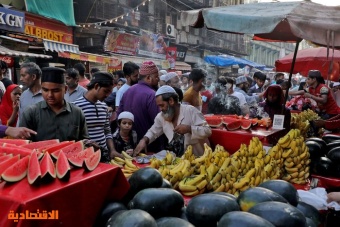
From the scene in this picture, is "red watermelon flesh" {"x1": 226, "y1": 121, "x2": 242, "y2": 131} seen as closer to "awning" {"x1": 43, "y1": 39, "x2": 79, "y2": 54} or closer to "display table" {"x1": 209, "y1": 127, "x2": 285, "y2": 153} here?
"display table" {"x1": 209, "y1": 127, "x2": 285, "y2": 153}

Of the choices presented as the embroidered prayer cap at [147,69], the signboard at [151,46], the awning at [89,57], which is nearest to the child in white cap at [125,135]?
the embroidered prayer cap at [147,69]

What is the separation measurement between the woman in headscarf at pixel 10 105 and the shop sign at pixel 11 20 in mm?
5986

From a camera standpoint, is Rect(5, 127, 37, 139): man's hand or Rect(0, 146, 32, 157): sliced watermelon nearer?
Rect(0, 146, 32, 157): sliced watermelon

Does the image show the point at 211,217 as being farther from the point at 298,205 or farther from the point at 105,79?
the point at 105,79

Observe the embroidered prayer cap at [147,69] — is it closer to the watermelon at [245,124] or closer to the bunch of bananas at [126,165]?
the bunch of bananas at [126,165]

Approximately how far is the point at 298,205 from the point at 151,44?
71.7ft

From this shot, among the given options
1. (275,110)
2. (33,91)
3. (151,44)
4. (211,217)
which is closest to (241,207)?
(211,217)

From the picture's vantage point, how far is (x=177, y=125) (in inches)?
163

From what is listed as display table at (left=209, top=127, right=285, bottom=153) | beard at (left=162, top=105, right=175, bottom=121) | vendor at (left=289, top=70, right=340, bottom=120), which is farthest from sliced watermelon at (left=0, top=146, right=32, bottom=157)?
vendor at (left=289, top=70, right=340, bottom=120)

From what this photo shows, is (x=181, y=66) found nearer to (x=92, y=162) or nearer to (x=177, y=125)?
(x=177, y=125)

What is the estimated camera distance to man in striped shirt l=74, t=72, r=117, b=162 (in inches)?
155

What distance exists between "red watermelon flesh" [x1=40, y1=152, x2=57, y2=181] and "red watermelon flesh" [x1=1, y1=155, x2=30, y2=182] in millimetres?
95

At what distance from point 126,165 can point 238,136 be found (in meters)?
1.82

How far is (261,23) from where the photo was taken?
3.69 meters
